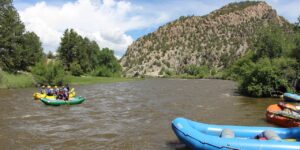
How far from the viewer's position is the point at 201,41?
15700 centimetres

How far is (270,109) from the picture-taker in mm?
18719

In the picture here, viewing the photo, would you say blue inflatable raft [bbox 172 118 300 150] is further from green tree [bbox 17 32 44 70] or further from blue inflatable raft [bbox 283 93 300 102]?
green tree [bbox 17 32 44 70]

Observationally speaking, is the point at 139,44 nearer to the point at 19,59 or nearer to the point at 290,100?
the point at 19,59

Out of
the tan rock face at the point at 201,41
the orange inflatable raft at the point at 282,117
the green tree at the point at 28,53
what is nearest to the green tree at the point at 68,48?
the green tree at the point at 28,53

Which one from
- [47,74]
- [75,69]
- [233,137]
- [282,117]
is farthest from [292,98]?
[75,69]

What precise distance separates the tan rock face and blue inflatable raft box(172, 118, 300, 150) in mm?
124548

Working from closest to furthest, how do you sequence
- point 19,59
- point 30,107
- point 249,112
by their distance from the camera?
point 249,112 < point 30,107 < point 19,59

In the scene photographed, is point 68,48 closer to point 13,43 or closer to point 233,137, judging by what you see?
point 13,43

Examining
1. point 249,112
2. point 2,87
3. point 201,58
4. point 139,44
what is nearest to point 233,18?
point 201,58

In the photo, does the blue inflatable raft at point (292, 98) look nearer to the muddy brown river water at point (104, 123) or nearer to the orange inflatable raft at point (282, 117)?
the muddy brown river water at point (104, 123)

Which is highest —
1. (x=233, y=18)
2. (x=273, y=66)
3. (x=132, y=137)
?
(x=233, y=18)

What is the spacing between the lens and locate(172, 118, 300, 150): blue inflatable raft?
10.1 metres

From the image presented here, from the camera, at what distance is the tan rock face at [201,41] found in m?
145

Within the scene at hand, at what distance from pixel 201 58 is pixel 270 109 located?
430 feet
